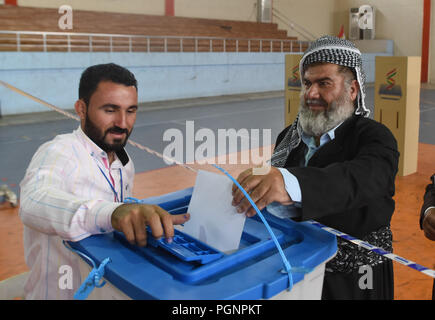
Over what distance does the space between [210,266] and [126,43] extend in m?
10.5

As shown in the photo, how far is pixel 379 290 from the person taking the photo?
1479mm

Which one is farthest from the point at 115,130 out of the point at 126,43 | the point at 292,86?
the point at 126,43

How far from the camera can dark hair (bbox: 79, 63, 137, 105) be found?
131 centimetres

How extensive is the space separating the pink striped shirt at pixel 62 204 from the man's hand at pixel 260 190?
301 mm

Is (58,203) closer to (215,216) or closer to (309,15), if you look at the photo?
(215,216)

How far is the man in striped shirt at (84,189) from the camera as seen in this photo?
100 cm

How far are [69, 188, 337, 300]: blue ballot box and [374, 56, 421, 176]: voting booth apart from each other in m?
3.98

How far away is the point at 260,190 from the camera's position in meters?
0.99

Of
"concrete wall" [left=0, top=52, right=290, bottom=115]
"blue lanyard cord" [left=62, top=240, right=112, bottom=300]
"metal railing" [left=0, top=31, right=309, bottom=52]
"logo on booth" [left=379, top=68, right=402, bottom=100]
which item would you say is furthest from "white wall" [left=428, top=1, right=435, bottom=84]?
"blue lanyard cord" [left=62, top=240, right=112, bottom=300]

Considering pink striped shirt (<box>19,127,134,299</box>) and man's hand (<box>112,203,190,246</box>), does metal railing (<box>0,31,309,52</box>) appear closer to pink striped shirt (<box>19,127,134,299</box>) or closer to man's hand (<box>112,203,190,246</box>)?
pink striped shirt (<box>19,127,134,299</box>)

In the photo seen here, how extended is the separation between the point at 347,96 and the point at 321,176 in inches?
18.9

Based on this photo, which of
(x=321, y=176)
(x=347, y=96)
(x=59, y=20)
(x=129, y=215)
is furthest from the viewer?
(x=59, y=20)
